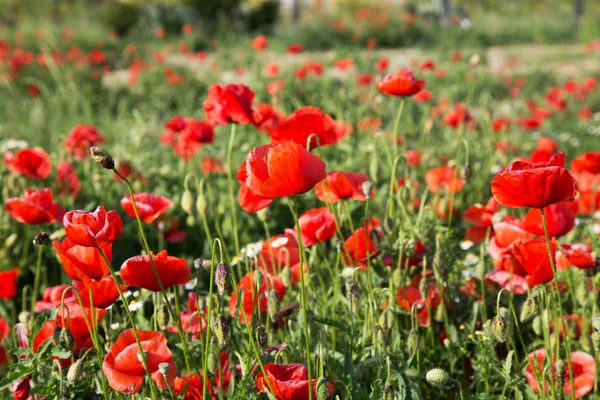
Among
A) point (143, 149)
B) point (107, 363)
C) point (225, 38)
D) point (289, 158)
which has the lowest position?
point (225, 38)

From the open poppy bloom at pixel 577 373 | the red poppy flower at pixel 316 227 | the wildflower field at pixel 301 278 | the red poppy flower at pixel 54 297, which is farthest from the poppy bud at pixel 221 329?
the open poppy bloom at pixel 577 373

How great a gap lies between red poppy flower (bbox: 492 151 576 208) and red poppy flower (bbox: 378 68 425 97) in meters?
0.69

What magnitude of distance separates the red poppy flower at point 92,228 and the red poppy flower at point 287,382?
14.0 inches

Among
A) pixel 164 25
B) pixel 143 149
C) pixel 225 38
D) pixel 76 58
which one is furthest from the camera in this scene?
pixel 164 25

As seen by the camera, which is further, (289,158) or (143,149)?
(143,149)

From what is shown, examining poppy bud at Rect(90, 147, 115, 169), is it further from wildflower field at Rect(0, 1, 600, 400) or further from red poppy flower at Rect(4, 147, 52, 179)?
red poppy flower at Rect(4, 147, 52, 179)

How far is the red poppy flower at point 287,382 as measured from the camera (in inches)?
46.4

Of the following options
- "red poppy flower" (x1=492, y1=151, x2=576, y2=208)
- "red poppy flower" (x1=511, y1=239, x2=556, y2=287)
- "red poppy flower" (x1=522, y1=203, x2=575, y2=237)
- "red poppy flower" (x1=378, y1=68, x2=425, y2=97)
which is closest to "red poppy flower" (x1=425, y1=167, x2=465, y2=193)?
"red poppy flower" (x1=378, y1=68, x2=425, y2=97)

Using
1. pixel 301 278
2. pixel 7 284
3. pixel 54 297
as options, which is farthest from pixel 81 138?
pixel 301 278

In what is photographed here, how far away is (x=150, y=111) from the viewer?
19.4 feet

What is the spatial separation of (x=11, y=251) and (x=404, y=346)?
1.59 m

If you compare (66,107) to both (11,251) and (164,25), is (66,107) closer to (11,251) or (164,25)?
(11,251)

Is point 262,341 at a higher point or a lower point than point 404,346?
higher

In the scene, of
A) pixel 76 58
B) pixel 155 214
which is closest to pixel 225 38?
pixel 76 58
